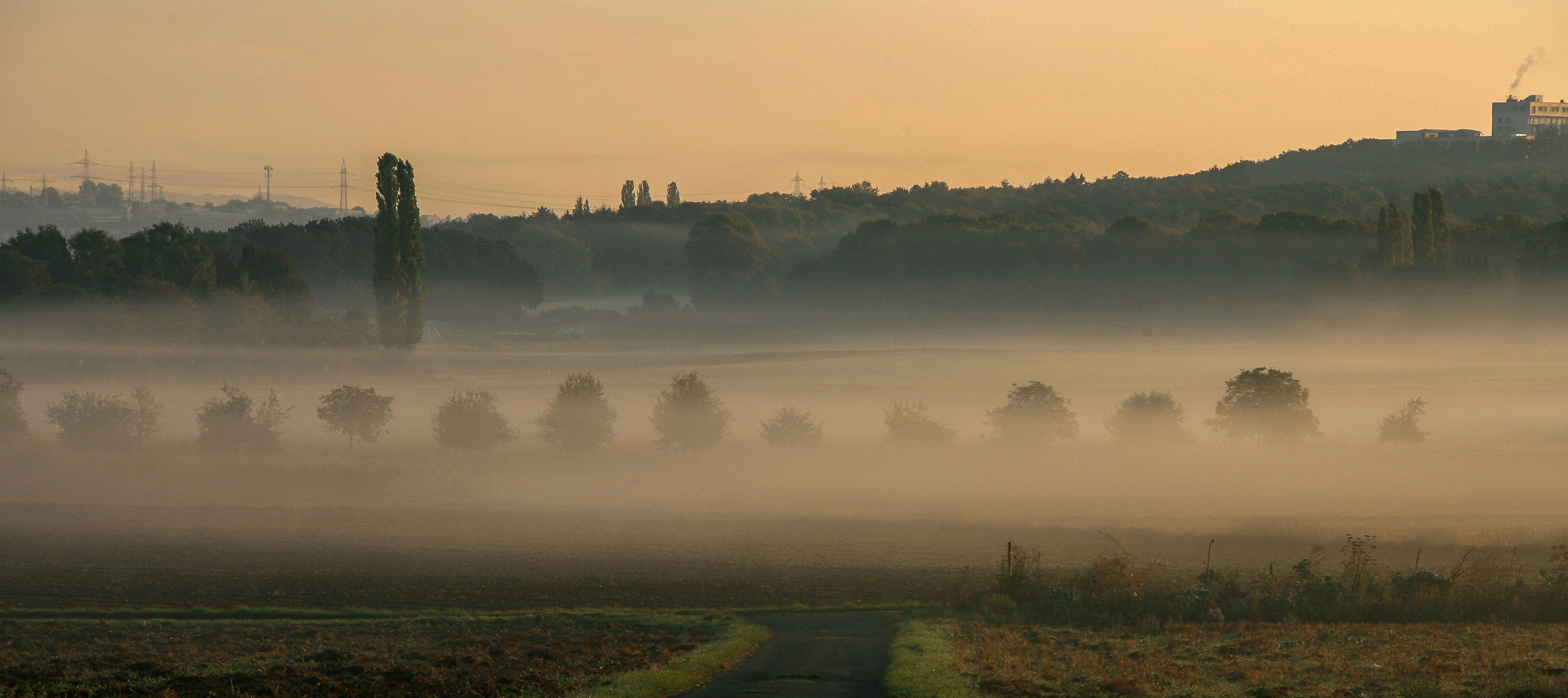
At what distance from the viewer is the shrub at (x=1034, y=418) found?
98.1 metres

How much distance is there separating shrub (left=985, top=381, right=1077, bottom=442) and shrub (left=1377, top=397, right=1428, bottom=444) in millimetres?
27227

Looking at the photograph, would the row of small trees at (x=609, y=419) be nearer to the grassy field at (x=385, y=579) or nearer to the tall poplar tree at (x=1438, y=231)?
the tall poplar tree at (x=1438, y=231)

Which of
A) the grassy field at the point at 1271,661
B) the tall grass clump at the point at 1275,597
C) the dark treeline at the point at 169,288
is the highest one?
the dark treeline at the point at 169,288

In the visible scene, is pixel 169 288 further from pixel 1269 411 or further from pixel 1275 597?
pixel 1275 597

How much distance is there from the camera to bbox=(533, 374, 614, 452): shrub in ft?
301

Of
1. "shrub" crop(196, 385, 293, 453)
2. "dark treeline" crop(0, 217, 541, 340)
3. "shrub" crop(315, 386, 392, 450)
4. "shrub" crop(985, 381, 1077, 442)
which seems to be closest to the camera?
"shrub" crop(196, 385, 293, 453)

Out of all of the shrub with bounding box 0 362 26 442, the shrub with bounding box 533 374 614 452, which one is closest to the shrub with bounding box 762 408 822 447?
the shrub with bounding box 533 374 614 452

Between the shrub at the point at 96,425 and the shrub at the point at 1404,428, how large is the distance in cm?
10138

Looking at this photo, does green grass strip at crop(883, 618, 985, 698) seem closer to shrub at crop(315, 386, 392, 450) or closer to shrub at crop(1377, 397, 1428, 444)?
shrub at crop(315, 386, 392, 450)

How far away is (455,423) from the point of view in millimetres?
90938

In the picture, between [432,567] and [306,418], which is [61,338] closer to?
[306,418]

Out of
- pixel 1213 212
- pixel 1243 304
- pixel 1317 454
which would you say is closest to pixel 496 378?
pixel 1317 454

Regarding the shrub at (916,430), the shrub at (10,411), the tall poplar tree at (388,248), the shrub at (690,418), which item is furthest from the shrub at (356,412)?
the shrub at (916,430)

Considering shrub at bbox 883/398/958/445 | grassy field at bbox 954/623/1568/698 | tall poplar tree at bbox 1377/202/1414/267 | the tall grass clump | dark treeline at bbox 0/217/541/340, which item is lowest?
shrub at bbox 883/398/958/445
